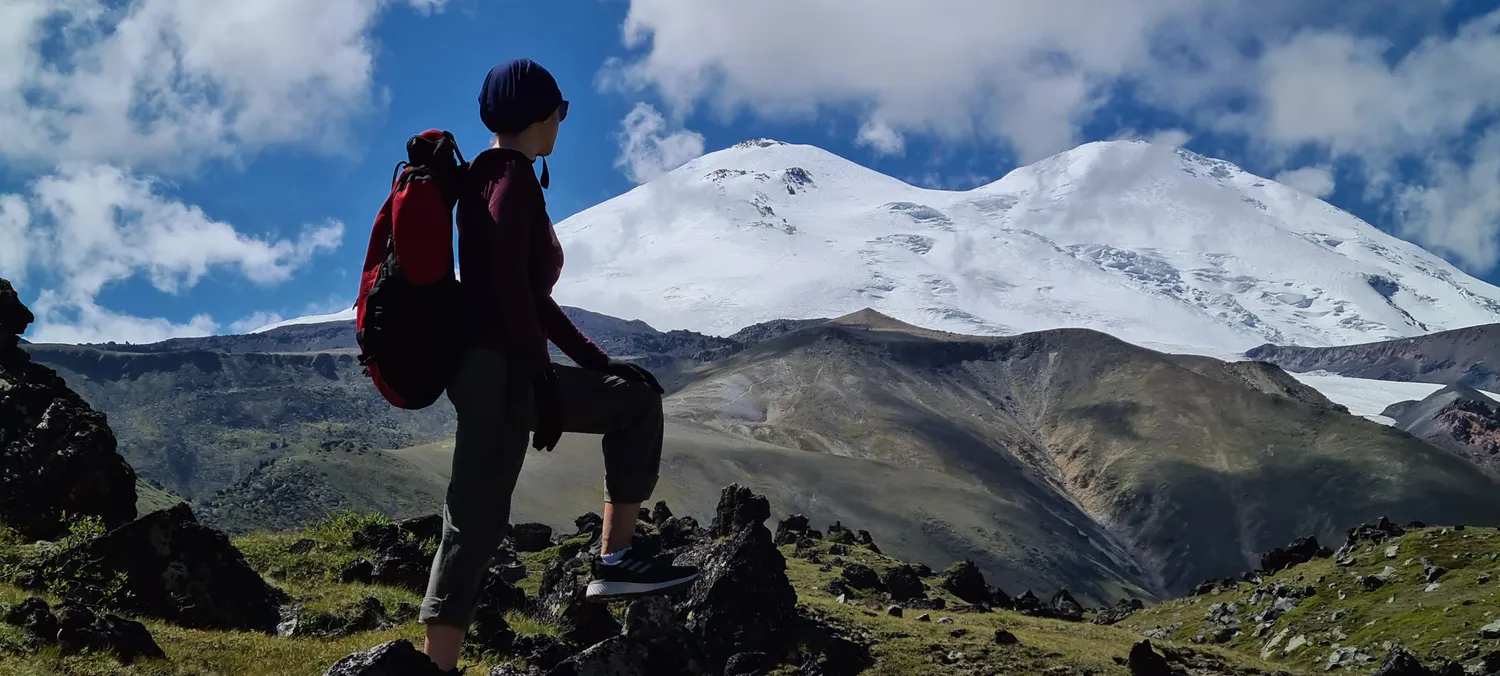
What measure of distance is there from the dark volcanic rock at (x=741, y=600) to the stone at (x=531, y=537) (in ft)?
54.1

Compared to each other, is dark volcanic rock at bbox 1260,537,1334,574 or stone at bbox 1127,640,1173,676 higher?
stone at bbox 1127,640,1173,676

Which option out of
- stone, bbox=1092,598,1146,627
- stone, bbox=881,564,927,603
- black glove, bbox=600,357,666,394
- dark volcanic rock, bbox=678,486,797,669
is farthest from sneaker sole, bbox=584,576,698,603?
stone, bbox=1092,598,1146,627

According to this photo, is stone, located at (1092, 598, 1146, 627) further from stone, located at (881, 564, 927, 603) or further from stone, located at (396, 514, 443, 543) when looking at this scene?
stone, located at (396, 514, 443, 543)

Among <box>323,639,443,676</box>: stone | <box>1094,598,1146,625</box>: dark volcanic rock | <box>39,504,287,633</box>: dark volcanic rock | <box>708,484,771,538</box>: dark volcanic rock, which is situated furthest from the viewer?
<box>1094,598,1146,625</box>: dark volcanic rock

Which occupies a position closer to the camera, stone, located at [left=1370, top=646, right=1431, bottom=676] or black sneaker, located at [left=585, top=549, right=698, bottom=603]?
black sneaker, located at [left=585, top=549, right=698, bottom=603]

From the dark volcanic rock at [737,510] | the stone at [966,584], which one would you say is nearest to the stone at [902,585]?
the dark volcanic rock at [737,510]

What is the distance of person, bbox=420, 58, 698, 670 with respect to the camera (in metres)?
6.50

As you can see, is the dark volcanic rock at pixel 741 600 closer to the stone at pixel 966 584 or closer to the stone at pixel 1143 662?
the stone at pixel 1143 662

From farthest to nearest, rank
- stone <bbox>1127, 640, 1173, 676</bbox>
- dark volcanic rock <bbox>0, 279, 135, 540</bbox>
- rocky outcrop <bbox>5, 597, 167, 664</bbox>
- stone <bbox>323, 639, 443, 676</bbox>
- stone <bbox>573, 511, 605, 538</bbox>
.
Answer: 1. stone <bbox>573, 511, 605, 538</bbox>
2. stone <bbox>1127, 640, 1173, 676</bbox>
3. dark volcanic rock <bbox>0, 279, 135, 540</bbox>
4. rocky outcrop <bbox>5, 597, 167, 664</bbox>
5. stone <bbox>323, 639, 443, 676</bbox>

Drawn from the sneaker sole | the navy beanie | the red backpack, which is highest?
the navy beanie

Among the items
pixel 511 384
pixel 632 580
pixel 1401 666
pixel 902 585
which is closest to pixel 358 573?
pixel 632 580

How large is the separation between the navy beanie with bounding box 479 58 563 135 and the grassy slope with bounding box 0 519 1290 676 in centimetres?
404

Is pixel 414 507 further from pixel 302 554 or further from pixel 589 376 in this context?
pixel 589 376

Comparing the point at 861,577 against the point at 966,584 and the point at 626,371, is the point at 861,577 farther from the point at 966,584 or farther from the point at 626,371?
the point at 626,371
